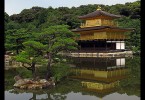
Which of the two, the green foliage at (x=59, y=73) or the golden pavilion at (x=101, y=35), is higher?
the golden pavilion at (x=101, y=35)

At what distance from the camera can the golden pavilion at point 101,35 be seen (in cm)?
3094

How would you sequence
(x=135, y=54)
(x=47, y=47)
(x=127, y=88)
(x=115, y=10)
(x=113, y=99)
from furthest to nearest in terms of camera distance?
(x=115, y=10), (x=135, y=54), (x=47, y=47), (x=127, y=88), (x=113, y=99)

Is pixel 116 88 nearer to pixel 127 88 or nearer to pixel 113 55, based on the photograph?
pixel 127 88

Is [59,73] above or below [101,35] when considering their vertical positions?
below

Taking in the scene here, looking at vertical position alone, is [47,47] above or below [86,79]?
above

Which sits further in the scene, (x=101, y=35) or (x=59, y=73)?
(x=101, y=35)

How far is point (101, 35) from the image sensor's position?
1227 inches

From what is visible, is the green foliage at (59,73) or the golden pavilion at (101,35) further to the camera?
the golden pavilion at (101,35)

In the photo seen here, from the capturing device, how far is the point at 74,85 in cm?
1354

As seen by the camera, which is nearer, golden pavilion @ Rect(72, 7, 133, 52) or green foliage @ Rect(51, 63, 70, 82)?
green foliage @ Rect(51, 63, 70, 82)

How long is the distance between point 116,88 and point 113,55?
626 inches

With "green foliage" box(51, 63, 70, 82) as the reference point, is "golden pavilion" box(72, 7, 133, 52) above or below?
above

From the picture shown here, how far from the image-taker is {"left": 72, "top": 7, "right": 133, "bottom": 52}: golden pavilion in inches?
1218

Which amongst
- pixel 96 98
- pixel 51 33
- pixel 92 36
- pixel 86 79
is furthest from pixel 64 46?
pixel 92 36
